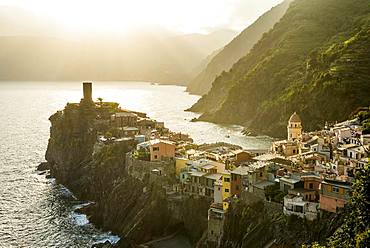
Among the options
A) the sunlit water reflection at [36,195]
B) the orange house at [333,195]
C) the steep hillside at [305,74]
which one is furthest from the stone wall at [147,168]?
the steep hillside at [305,74]

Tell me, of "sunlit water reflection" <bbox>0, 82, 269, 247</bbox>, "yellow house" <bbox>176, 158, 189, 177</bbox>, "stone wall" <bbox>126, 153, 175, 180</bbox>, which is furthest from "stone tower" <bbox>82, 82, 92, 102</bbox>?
"yellow house" <bbox>176, 158, 189, 177</bbox>

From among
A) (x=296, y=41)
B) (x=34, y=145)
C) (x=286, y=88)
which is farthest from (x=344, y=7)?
(x=34, y=145)

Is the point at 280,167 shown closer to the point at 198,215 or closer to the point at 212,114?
the point at 198,215

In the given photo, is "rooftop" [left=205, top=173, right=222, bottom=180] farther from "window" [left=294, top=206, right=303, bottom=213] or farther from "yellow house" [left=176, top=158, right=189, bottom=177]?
"window" [left=294, top=206, right=303, bottom=213]

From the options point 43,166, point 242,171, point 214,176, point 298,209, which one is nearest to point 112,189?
point 214,176

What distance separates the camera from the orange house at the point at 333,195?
121 feet

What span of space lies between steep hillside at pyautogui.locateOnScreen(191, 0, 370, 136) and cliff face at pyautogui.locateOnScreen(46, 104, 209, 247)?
49989mm

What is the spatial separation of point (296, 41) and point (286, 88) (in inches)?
1149

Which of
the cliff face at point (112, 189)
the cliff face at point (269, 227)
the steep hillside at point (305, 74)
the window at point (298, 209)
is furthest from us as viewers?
the steep hillside at point (305, 74)

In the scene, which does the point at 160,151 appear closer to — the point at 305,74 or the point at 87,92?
the point at 87,92

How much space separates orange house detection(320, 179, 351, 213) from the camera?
36.9 metres

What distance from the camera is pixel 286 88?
132 m

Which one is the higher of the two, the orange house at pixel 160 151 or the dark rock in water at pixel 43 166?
the orange house at pixel 160 151

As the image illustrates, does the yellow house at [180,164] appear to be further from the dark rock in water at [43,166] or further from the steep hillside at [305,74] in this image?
the steep hillside at [305,74]
